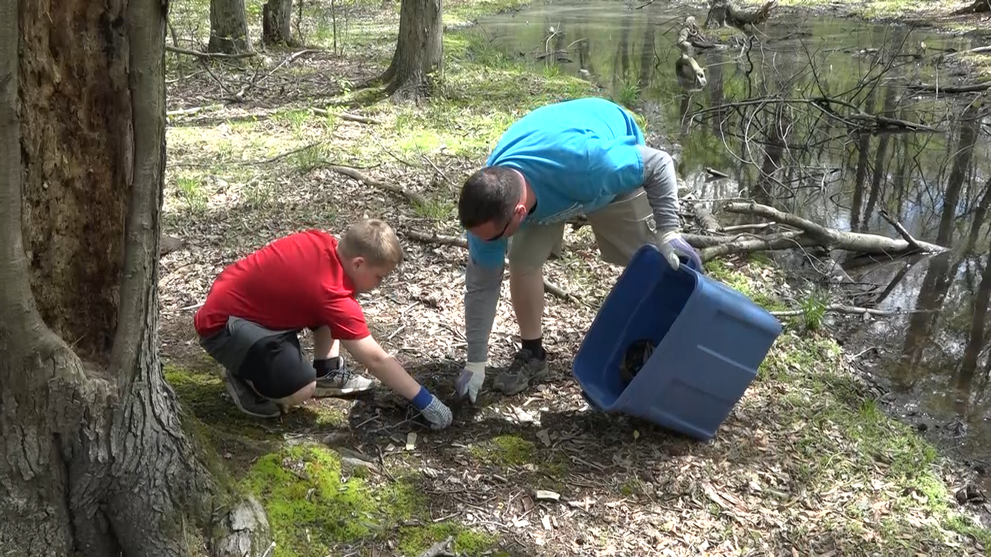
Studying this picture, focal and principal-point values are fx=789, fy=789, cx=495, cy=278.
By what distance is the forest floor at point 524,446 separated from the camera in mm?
2578

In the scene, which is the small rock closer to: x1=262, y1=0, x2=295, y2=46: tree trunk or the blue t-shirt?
the blue t-shirt

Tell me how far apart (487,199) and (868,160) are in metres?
6.39

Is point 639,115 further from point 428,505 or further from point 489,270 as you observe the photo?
point 428,505

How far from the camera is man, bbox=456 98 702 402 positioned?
9.09 ft

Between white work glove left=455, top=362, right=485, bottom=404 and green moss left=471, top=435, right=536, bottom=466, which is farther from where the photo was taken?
white work glove left=455, top=362, right=485, bottom=404

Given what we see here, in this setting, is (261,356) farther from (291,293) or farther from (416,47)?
(416,47)

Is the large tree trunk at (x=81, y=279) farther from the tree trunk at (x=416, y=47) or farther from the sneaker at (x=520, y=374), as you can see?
the tree trunk at (x=416, y=47)

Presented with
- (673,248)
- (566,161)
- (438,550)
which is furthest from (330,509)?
(673,248)

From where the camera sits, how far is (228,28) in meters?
9.27

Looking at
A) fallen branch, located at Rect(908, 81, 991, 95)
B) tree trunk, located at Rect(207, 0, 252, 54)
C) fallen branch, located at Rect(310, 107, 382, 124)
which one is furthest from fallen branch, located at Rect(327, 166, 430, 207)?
fallen branch, located at Rect(908, 81, 991, 95)

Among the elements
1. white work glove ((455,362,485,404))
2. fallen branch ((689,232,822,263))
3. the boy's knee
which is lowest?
white work glove ((455,362,485,404))

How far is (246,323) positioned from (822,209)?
5376 mm

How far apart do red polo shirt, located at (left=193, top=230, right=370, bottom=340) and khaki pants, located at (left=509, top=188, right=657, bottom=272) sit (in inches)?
31.4

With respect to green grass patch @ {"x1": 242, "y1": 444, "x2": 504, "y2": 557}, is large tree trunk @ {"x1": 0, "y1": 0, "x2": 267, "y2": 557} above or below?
above
